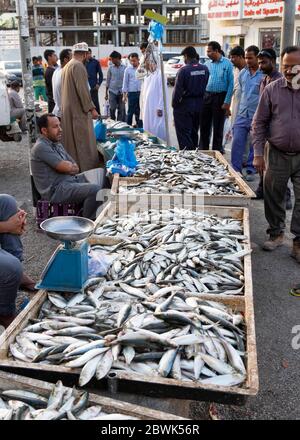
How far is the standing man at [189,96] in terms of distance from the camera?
846 cm

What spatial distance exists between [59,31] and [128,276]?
61129 mm

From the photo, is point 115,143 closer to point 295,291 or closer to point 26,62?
point 26,62

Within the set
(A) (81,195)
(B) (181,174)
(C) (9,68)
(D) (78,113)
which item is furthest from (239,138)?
(C) (9,68)

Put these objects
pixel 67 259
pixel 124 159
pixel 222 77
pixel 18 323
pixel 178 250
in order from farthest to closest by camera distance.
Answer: pixel 222 77 → pixel 124 159 → pixel 178 250 → pixel 67 259 → pixel 18 323

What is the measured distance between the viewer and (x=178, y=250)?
12.9 feet

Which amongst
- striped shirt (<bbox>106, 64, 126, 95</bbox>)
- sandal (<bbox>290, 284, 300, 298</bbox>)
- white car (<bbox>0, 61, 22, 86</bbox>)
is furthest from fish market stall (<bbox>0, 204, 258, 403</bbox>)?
striped shirt (<bbox>106, 64, 126, 95</bbox>)

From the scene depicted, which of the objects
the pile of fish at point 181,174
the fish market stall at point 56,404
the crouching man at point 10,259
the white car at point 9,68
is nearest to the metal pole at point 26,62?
the pile of fish at point 181,174

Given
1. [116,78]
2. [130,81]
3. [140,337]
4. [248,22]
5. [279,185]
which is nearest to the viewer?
[140,337]

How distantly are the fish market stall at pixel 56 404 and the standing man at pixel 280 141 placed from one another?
3.52 m

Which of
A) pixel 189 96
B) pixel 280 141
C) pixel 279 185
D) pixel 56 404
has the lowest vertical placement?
pixel 56 404

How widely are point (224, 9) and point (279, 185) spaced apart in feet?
94.3

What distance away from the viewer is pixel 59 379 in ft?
7.88

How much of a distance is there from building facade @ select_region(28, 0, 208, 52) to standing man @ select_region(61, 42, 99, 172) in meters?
55.0

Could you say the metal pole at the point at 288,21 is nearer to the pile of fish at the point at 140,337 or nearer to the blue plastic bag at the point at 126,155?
the blue plastic bag at the point at 126,155
